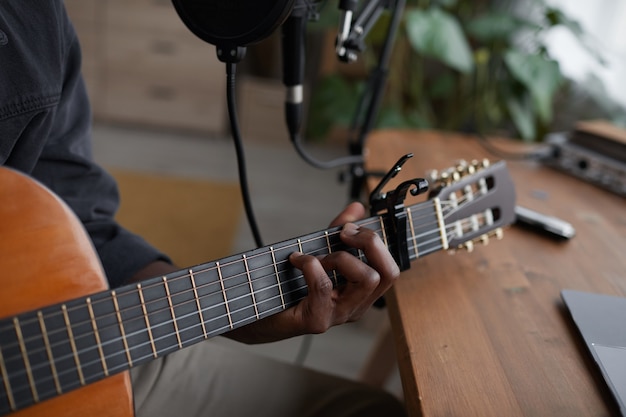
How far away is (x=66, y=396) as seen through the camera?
55 centimetres

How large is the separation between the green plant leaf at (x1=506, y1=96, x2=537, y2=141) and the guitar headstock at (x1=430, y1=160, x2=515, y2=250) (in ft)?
4.73

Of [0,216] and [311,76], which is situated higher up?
[0,216]

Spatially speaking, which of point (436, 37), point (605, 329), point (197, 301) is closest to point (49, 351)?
point (197, 301)

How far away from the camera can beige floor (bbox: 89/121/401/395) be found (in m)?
1.88

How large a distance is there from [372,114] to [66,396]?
0.68 metres

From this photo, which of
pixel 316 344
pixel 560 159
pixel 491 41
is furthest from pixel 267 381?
pixel 491 41

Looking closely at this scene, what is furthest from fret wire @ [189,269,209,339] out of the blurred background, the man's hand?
the blurred background

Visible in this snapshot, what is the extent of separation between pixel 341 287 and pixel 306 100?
105 inches

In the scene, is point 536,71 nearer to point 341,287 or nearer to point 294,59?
point 294,59

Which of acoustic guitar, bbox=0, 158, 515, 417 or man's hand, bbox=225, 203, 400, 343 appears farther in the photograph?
man's hand, bbox=225, 203, 400, 343

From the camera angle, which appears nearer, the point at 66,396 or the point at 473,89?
the point at 66,396

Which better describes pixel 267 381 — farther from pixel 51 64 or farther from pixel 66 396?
pixel 51 64

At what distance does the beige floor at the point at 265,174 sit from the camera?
1.88 m

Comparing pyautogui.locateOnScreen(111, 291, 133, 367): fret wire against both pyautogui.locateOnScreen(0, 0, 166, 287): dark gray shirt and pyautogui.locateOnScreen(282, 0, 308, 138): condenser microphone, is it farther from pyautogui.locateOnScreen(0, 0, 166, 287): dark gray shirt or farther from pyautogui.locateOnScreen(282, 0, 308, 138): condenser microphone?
pyautogui.locateOnScreen(282, 0, 308, 138): condenser microphone
